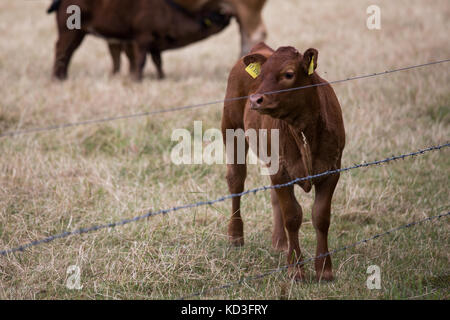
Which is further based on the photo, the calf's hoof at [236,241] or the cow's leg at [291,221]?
the calf's hoof at [236,241]

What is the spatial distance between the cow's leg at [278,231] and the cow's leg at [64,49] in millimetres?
5840

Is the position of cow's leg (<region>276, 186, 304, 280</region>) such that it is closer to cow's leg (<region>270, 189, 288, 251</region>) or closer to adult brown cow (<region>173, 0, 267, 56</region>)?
cow's leg (<region>270, 189, 288, 251</region>)

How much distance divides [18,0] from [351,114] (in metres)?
11.8

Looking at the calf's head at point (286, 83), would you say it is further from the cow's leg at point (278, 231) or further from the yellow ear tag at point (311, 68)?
the cow's leg at point (278, 231)

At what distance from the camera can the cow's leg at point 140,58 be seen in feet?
30.9

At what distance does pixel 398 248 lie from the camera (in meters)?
4.48

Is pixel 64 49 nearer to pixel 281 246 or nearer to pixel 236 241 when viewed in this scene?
pixel 236 241

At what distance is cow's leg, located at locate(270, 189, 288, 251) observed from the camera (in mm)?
4578

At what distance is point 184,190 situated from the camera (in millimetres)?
5527

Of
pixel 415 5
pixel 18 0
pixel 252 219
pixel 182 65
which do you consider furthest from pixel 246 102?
pixel 18 0

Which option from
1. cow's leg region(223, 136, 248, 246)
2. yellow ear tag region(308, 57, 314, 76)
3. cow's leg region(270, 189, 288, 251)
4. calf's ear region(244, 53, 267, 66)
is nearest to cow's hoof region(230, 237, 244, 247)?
cow's leg region(223, 136, 248, 246)

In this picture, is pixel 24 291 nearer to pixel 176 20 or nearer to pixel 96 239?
pixel 96 239

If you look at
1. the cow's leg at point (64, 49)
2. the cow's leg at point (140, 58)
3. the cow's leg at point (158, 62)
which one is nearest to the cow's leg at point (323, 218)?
the cow's leg at point (140, 58)

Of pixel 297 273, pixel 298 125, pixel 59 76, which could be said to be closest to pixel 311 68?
pixel 298 125
